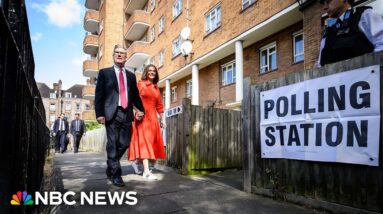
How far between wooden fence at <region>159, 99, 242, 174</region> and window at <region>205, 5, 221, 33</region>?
12.2 m

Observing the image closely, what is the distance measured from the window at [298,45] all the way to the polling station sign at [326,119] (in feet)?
34.8

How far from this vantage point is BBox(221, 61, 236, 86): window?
19550 millimetres

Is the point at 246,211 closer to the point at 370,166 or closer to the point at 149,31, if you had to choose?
A: the point at 370,166

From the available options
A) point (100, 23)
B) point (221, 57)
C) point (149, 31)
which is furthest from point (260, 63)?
point (100, 23)

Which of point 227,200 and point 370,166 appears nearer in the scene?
point 370,166

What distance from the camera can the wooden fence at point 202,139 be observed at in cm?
702

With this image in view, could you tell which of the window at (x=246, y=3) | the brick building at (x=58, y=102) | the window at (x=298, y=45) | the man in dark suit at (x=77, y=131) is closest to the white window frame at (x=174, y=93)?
the man in dark suit at (x=77, y=131)

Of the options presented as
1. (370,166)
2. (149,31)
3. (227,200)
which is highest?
(149,31)

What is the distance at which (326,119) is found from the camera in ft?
12.5

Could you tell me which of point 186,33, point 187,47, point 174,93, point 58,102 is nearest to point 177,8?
point 186,33

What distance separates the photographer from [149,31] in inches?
1284

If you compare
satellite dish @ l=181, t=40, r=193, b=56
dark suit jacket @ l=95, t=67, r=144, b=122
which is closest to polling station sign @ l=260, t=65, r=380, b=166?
dark suit jacket @ l=95, t=67, r=144, b=122

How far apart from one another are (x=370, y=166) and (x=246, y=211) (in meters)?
1.43

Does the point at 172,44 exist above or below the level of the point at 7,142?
above
